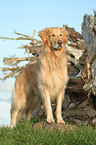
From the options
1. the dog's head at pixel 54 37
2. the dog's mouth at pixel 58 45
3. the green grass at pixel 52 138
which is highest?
the dog's head at pixel 54 37

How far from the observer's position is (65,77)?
247 inches

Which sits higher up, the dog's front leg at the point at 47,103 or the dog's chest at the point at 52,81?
the dog's chest at the point at 52,81

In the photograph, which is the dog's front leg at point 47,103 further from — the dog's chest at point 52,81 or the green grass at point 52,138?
the green grass at point 52,138

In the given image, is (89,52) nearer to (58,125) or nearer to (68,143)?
(58,125)

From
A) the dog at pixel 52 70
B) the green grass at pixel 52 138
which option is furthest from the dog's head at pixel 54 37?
the green grass at pixel 52 138

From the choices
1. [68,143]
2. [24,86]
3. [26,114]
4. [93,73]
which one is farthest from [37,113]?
[68,143]

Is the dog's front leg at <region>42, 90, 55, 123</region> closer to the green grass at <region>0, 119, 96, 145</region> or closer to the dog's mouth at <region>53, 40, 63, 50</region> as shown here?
the green grass at <region>0, 119, 96, 145</region>

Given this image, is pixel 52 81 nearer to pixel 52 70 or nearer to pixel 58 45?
pixel 52 70

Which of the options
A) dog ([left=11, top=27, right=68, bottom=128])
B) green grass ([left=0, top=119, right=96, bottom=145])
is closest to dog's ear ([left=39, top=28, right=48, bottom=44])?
dog ([left=11, top=27, right=68, bottom=128])

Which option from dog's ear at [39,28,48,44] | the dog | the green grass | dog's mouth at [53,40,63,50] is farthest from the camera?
dog's ear at [39,28,48,44]

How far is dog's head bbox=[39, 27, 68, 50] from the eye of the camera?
5832 millimetres

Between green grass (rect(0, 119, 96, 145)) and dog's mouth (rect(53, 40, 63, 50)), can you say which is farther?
dog's mouth (rect(53, 40, 63, 50))

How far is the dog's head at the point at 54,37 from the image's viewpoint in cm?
583

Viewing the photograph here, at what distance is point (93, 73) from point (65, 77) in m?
0.93
